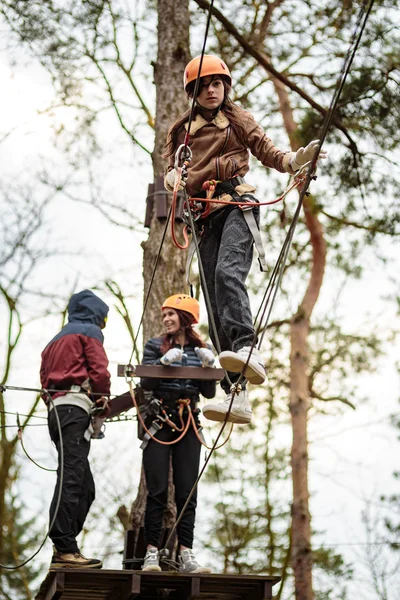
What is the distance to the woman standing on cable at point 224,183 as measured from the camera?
4531mm

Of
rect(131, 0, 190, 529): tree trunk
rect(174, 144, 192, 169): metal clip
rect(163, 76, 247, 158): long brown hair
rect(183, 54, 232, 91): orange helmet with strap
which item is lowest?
rect(174, 144, 192, 169): metal clip

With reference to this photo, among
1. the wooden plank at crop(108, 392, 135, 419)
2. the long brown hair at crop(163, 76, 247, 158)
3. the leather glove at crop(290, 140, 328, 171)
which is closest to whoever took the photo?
the leather glove at crop(290, 140, 328, 171)

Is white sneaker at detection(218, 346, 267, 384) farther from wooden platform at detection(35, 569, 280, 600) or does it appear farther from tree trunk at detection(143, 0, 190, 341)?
tree trunk at detection(143, 0, 190, 341)

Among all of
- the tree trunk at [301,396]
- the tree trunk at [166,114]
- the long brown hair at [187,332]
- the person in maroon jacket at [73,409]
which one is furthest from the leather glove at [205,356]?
the tree trunk at [301,396]

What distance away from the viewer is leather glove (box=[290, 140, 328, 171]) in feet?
13.7

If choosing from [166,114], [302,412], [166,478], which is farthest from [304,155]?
[302,412]

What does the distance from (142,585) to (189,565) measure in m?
0.33

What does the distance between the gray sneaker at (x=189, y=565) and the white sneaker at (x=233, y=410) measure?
1276 millimetres

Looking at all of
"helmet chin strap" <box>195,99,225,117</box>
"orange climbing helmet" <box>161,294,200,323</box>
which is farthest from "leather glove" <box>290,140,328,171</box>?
"orange climbing helmet" <box>161,294,200,323</box>

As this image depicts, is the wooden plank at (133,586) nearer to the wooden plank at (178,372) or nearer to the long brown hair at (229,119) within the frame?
the wooden plank at (178,372)

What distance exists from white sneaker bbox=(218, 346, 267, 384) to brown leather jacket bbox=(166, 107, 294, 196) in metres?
0.98

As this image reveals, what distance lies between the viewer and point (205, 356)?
5777 millimetres

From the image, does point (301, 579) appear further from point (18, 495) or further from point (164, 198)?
point (164, 198)

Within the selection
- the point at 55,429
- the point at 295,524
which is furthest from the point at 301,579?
the point at 55,429
